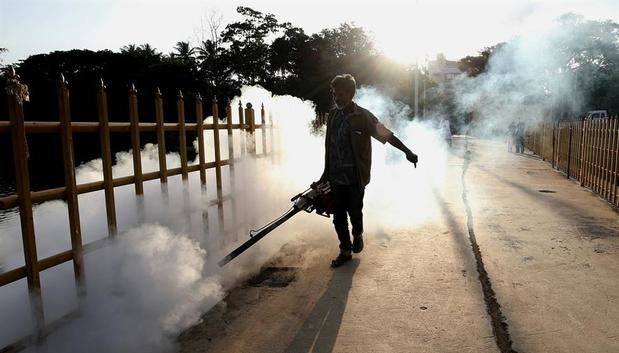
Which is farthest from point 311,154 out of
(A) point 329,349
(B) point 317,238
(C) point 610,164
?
(C) point 610,164

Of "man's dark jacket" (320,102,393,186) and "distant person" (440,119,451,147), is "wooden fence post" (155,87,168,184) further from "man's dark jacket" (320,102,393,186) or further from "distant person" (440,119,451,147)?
"distant person" (440,119,451,147)

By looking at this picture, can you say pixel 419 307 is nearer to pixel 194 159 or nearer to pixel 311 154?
pixel 194 159

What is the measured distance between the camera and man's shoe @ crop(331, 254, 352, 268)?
4525 millimetres

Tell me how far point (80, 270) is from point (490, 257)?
12.3 feet

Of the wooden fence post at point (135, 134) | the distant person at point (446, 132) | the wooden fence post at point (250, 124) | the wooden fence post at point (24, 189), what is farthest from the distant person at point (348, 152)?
the distant person at point (446, 132)

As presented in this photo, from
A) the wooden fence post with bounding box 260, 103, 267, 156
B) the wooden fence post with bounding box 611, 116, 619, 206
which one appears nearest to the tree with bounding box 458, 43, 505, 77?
the wooden fence post with bounding box 611, 116, 619, 206

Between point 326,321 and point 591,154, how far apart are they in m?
8.86

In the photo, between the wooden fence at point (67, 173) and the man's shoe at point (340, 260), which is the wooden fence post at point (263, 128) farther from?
the man's shoe at point (340, 260)

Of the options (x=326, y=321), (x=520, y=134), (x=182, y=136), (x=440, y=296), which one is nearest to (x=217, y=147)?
(x=182, y=136)

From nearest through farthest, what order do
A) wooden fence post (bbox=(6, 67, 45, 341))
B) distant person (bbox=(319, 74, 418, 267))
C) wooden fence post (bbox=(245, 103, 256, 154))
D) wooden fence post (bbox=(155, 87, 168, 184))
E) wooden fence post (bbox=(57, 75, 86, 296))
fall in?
1. wooden fence post (bbox=(6, 67, 45, 341))
2. wooden fence post (bbox=(57, 75, 86, 296))
3. wooden fence post (bbox=(155, 87, 168, 184))
4. distant person (bbox=(319, 74, 418, 267))
5. wooden fence post (bbox=(245, 103, 256, 154))

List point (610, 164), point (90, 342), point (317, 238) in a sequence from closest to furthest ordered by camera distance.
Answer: point (90, 342)
point (317, 238)
point (610, 164)

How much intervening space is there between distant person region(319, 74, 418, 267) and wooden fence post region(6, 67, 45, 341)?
262 cm

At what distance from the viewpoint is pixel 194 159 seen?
15.3 feet

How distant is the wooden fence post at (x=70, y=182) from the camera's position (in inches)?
107
